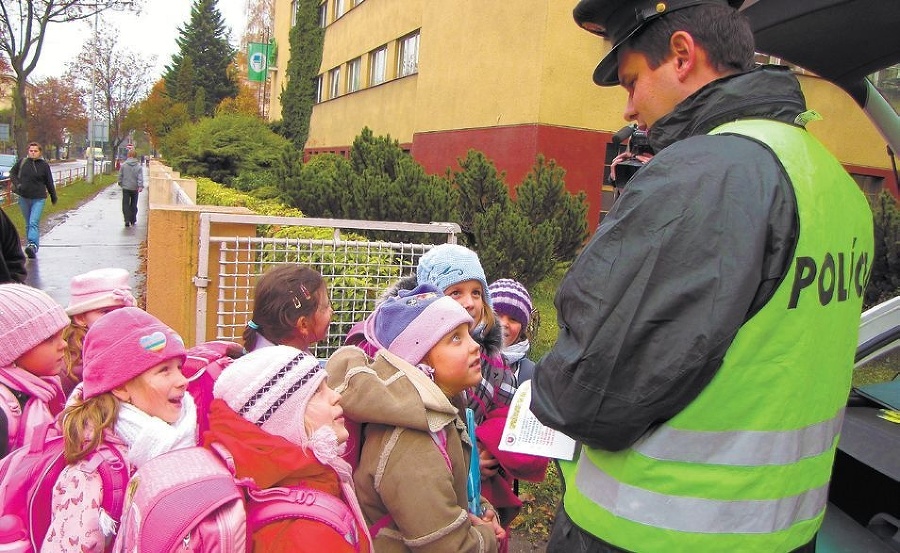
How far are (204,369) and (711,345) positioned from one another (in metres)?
A: 1.87

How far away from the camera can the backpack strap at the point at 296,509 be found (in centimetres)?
172

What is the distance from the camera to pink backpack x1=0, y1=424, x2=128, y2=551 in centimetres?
188

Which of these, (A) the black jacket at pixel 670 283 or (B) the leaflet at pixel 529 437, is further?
(B) the leaflet at pixel 529 437

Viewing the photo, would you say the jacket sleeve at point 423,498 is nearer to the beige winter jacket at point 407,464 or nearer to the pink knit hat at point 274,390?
the beige winter jacket at point 407,464

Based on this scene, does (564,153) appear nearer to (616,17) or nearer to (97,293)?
(97,293)

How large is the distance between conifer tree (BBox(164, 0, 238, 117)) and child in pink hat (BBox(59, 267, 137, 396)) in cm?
5495

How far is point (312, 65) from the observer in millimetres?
30344

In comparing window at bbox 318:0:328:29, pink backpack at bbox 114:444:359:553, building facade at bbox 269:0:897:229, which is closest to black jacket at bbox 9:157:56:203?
building facade at bbox 269:0:897:229

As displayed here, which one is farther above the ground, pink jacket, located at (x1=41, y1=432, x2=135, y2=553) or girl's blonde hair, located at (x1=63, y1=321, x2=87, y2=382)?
girl's blonde hair, located at (x1=63, y1=321, x2=87, y2=382)

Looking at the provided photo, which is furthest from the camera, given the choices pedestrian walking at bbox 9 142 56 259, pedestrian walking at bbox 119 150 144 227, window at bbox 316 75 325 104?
window at bbox 316 75 325 104

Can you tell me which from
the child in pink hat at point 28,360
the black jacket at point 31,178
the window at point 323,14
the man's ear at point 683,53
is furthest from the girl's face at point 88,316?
the window at point 323,14

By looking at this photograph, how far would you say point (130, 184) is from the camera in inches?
685

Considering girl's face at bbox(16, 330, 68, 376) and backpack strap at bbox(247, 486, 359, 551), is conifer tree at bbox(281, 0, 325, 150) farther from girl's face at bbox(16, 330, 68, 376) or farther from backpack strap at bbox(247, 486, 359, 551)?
backpack strap at bbox(247, 486, 359, 551)

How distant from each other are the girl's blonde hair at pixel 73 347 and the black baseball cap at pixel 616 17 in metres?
2.23
